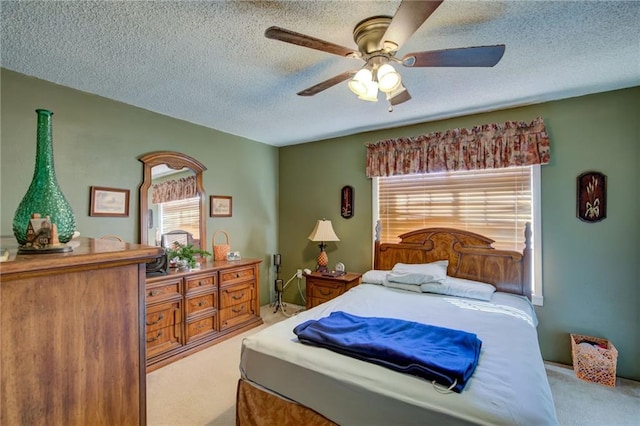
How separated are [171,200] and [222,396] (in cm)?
216

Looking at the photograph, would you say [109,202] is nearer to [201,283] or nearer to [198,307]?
[201,283]

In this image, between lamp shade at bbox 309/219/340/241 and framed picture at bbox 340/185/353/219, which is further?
framed picture at bbox 340/185/353/219

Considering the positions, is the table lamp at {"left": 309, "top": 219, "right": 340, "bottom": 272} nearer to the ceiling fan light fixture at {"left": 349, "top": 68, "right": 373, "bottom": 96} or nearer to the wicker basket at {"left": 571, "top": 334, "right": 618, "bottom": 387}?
the ceiling fan light fixture at {"left": 349, "top": 68, "right": 373, "bottom": 96}

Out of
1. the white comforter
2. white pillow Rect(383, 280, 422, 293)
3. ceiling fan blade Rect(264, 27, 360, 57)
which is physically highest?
ceiling fan blade Rect(264, 27, 360, 57)

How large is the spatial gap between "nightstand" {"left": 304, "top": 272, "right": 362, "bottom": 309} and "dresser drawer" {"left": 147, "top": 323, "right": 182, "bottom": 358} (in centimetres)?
152

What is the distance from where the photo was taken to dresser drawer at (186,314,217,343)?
307cm

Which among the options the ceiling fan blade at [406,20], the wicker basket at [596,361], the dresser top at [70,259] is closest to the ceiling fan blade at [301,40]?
the ceiling fan blade at [406,20]

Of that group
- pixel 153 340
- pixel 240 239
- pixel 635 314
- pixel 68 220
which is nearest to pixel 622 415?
pixel 635 314

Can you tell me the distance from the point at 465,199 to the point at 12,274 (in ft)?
11.6

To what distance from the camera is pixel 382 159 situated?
376 cm

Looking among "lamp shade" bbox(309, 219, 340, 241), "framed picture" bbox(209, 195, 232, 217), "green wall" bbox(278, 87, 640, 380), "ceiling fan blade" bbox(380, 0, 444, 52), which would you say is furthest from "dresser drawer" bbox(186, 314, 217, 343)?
"green wall" bbox(278, 87, 640, 380)

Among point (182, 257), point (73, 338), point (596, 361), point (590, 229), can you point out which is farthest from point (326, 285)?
point (73, 338)

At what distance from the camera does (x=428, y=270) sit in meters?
3.06

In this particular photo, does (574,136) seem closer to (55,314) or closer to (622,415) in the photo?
(622,415)
